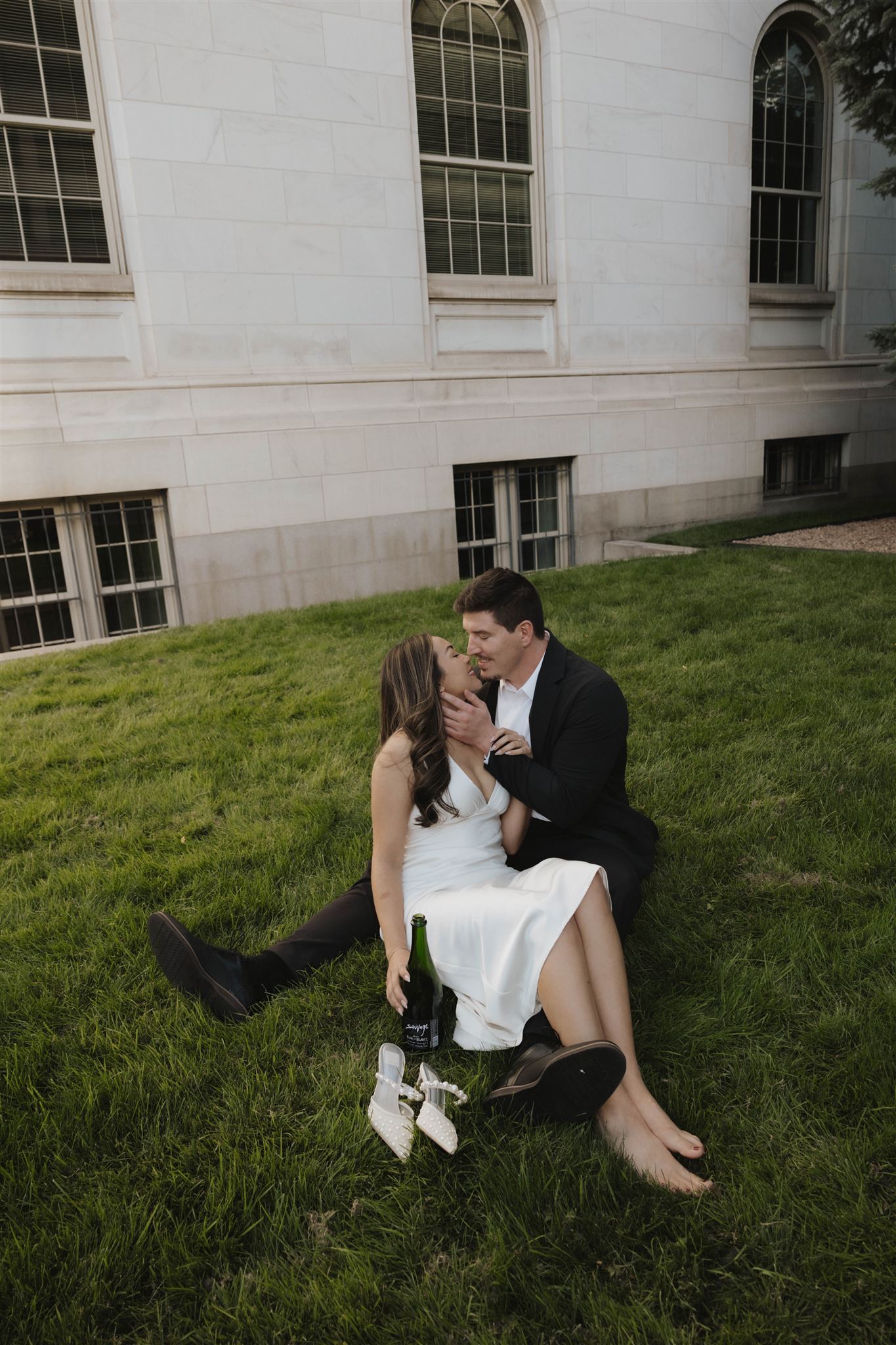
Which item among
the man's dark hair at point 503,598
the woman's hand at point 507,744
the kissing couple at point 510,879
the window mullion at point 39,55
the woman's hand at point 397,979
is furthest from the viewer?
the window mullion at point 39,55

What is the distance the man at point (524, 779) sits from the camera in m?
3.45

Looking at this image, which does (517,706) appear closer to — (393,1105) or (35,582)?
(393,1105)

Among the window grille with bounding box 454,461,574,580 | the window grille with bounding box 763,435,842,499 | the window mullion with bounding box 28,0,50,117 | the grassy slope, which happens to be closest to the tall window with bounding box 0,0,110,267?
the window mullion with bounding box 28,0,50,117

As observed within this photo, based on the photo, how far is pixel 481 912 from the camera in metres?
3.08

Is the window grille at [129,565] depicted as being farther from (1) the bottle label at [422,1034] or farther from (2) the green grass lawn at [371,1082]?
(1) the bottle label at [422,1034]

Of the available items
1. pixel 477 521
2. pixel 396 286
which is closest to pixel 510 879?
pixel 396 286

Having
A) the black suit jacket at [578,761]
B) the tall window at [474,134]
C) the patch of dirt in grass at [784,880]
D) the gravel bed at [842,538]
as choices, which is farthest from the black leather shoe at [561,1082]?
the tall window at [474,134]

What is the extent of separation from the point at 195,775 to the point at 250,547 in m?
5.84

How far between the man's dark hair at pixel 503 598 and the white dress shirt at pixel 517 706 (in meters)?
0.22

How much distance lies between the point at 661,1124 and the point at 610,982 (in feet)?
1.41

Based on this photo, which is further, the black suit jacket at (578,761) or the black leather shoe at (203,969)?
the black suit jacket at (578,761)

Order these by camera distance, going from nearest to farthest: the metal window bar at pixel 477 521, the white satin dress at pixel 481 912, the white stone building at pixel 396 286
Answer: the white satin dress at pixel 481 912
the white stone building at pixel 396 286
the metal window bar at pixel 477 521

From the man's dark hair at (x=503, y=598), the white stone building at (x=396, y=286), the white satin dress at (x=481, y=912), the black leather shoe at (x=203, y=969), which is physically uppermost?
the white stone building at (x=396, y=286)

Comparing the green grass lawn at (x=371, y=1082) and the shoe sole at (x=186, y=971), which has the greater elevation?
the shoe sole at (x=186, y=971)
